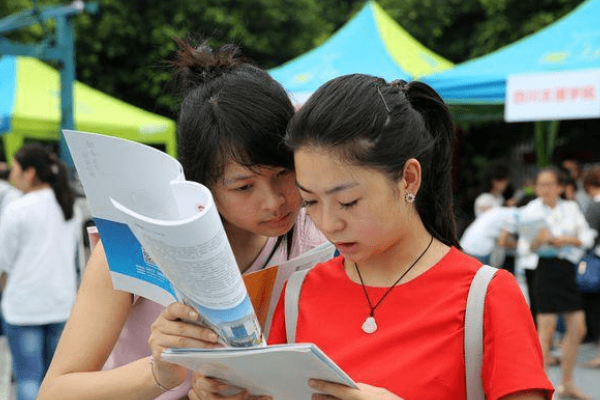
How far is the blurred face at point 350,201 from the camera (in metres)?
1.58

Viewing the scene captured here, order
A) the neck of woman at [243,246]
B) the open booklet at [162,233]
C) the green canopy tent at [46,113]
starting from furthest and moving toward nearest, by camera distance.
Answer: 1. the green canopy tent at [46,113]
2. the neck of woman at [243,246]
3. the open booklet at [162,233]

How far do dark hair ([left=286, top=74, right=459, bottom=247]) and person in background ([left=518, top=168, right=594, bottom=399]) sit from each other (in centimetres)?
494

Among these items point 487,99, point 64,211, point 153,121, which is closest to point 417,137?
point 64,211

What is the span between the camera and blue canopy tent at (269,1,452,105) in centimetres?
816

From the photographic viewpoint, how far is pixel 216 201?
1892mm

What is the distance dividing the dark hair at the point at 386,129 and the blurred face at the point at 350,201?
0.07 ft

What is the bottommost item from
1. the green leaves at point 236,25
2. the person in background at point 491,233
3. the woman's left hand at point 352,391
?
the green leaves at point 236,25

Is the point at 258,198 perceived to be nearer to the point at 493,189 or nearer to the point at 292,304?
the point at 292,304

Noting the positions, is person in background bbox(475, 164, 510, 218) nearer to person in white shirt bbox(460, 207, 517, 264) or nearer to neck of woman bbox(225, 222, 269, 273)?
person in white shirt bbox(460, 207, 517, 264)

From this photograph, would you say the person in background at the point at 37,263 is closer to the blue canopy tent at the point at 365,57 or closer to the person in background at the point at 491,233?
the blue canopy tent at the point at 365,57

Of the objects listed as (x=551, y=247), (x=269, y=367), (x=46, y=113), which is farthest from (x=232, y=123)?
(x=46, y=113)

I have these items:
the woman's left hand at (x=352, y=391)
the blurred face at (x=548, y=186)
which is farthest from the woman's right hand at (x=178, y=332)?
the blurred face at (x=548, y=186)

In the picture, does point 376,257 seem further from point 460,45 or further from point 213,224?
point 460,45

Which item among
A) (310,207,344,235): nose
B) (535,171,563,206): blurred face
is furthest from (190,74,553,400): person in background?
(535,171,563,206): blurred face
